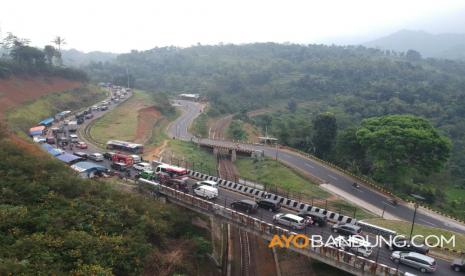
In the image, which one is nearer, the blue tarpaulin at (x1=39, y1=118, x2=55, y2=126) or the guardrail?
the guardrail

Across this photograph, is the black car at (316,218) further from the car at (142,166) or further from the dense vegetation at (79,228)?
the car at (142,166)

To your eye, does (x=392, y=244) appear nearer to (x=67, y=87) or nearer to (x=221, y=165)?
(x=221, y=165)

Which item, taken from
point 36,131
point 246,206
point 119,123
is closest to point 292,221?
point 246,206

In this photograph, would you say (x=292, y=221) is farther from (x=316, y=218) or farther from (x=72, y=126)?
(x=72, y=126)

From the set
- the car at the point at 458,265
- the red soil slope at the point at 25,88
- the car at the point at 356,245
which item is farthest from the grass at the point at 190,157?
the car at the point at 458,265

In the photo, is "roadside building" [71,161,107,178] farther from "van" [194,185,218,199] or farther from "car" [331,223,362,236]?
"car" [331,223,362,236]

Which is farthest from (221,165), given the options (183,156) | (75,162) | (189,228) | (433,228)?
(433,228)

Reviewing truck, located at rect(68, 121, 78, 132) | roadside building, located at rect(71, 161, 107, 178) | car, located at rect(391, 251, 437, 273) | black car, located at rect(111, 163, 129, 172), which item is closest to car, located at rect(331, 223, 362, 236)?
car, located at rect(391, 251, 437, 273)
